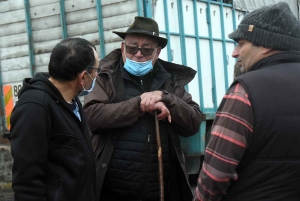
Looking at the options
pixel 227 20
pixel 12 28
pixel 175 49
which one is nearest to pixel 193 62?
pixel 175 49

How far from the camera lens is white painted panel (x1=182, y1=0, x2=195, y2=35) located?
18.1ft

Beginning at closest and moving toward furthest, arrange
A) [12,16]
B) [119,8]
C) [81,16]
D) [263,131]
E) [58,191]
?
[263,131], [58,191], [119,8], [81,16], [12,16]

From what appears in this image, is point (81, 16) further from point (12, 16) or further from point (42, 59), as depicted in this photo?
point (12, 16)

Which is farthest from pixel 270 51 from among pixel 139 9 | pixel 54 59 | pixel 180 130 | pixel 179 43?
pixel 179 43

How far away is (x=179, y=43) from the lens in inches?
215

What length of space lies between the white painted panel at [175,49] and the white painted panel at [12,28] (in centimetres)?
181

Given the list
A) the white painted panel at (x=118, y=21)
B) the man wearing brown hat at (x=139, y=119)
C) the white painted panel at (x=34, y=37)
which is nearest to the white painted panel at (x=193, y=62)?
the white painted panel at (x=118, y=21)

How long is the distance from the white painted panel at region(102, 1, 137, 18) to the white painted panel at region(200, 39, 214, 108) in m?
1.19

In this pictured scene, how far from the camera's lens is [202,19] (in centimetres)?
584

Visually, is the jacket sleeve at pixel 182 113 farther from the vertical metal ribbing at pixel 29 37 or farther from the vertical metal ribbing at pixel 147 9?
the vertical metal ribbing at pixel 29 37

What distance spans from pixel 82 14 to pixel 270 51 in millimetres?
3443

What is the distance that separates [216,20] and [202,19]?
0.32 meters

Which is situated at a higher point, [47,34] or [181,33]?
[47,34]

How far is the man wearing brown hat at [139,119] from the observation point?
345 cm
